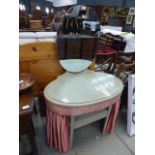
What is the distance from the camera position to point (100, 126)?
1.80 m

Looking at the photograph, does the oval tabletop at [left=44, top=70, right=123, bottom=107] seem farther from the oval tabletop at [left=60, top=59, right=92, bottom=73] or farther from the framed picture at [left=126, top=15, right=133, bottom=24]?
the framed picture at [left=126, top=15, right=133, bottom=24]

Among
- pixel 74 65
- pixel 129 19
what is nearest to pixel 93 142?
pixel 74 65

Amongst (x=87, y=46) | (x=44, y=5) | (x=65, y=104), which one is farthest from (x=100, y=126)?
(x=44, y=5)

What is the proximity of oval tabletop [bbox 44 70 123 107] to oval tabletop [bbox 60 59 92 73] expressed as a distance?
0.17ft

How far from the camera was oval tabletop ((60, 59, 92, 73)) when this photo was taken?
5.34 feet

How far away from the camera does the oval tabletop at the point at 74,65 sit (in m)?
1.63

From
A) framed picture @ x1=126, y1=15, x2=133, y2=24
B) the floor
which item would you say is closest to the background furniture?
the floor

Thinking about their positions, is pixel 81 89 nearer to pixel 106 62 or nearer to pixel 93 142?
pixel 93 142

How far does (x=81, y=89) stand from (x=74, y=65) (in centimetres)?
40

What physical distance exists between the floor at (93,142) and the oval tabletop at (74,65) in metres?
0.71

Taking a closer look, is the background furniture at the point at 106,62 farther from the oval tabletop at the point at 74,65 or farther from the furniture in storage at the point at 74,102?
the furniture in storage at the point at 74,102
